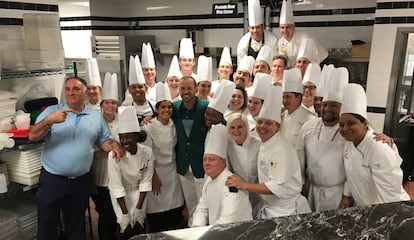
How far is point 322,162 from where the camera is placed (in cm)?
220

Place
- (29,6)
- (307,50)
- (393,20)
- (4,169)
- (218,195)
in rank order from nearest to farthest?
(218,195) → (4,169) → (29,6) → (307,50) → (393,20)

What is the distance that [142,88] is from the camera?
3.02 metres

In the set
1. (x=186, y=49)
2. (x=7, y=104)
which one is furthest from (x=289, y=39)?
(x=7, y=104)

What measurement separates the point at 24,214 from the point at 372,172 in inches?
91.4

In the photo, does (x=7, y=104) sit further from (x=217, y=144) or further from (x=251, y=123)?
(x=251, y=123)

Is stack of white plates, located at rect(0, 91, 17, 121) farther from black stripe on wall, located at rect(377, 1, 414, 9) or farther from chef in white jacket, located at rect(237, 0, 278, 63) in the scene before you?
black stripe on wall, located at rect(377, 1, 414, 9)

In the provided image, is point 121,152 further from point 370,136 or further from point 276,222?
point 370,136

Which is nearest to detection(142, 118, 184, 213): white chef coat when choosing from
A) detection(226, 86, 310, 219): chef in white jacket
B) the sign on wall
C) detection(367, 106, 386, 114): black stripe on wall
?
detection(226, 86, 310, 219): chef in white jacket

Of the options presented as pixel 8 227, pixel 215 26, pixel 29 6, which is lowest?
pixel 8 227

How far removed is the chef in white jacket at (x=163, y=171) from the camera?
257cm

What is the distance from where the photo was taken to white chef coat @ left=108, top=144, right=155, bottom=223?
2363 millimetres

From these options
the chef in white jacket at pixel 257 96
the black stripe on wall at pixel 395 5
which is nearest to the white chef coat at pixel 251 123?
the chef in white jacket at pixel 257 96

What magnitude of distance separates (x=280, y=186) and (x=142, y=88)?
1.57 m

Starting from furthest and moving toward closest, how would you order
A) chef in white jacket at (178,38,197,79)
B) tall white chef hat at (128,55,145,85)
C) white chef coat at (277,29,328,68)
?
white chef coat at (277,29,328,68)
chef in white jacket at (178,38,197,79)
tall white chef hat at (128,55,145,85)
